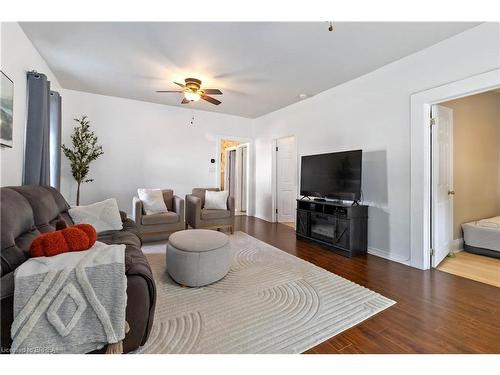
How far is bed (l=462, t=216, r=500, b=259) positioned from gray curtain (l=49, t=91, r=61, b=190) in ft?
19.9

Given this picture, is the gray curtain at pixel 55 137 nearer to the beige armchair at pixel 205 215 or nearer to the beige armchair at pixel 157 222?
the beige armchair at pixel 157 222

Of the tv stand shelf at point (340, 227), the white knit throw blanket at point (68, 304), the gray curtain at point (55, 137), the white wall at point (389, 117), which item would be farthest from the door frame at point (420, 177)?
the gray curtain at point (55, 137)

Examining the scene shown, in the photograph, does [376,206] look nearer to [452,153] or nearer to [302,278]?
[452,153]

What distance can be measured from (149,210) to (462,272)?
13.8ft

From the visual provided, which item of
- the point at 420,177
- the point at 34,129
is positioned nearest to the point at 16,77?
the point at 34,129

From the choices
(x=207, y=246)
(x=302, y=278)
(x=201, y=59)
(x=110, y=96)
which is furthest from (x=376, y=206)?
(x=110, y=96)

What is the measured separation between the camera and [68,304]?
1151 mm

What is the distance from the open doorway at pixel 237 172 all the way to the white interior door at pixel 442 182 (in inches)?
164

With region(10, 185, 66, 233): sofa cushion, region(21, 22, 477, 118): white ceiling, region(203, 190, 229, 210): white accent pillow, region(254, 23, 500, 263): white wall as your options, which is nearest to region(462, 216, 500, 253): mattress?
region(254, 23, 500, 263): white wall

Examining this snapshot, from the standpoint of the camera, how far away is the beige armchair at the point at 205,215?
4053 millimetres

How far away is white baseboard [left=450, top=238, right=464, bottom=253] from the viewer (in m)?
3.37

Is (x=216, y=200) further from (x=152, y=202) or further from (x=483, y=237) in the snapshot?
(x=483, y=237)

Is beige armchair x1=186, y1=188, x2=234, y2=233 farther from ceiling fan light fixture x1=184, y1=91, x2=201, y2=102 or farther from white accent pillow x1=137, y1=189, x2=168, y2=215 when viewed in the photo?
ceiling fan light fixture x1=184, y1=91, x2=201, y2=102

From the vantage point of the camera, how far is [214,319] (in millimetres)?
1721
